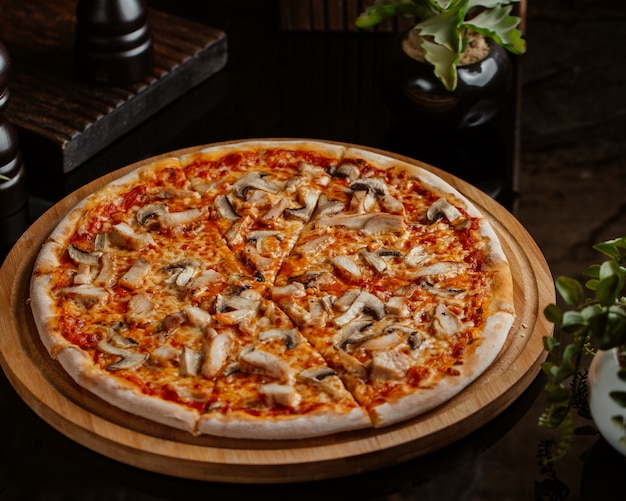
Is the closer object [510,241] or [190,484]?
[190,484]

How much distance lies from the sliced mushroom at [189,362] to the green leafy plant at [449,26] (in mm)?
1619

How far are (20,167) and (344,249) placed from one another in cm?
131

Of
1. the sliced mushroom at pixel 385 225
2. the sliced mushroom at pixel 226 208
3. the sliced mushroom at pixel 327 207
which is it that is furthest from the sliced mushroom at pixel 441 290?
the sliced mushroom at pixel 226 208

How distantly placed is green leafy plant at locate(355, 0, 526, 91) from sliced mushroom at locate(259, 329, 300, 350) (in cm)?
138

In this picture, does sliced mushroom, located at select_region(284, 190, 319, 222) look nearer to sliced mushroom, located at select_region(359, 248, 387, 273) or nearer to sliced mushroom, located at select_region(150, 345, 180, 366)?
sliced mushroom, located at select_region(359, 248, 387, 273)

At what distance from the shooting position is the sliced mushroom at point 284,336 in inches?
138

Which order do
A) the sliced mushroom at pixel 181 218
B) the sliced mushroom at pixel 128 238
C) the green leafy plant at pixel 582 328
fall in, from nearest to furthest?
the green leafy plant at pixel 582 328
the sliced mushroom at pixel 128 238
the sliced mushroom at pixel 181 218

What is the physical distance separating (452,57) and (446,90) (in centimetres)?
19

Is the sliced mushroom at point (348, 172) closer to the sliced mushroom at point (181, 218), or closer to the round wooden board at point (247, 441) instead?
the sliced mushroom at point (181, 218)

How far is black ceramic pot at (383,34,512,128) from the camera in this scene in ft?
15.0

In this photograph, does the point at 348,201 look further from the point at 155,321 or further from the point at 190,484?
the point at 190,484

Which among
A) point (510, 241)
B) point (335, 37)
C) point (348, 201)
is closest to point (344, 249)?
point (348, 201)

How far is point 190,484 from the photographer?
321 centimetres

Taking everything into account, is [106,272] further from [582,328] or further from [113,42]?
[582,328]
